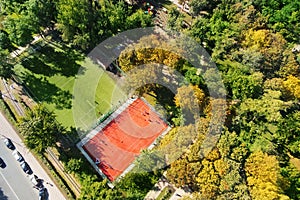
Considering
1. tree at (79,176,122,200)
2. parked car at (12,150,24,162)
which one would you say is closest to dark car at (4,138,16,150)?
parked car at (12,150,24,162)

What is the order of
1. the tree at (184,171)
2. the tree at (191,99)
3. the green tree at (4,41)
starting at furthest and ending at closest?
the green tree at (4,41)
the tree at (191,99)
the tree at (184,171)

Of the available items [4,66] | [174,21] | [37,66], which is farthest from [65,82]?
[174,21]

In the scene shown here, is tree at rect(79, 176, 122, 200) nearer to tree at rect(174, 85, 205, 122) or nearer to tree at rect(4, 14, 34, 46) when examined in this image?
tree at rect(174, 85, 205, 122)

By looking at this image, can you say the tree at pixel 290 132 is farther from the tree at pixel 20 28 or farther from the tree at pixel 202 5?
the tree at pixel 20 28

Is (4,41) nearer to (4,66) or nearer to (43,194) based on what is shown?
(4,66)

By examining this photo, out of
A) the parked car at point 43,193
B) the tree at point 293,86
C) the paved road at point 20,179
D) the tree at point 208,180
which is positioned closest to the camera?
the tree at point 208,180

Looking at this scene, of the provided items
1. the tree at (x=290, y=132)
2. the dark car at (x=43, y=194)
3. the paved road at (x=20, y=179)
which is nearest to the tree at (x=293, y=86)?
the tree at (x=290, y=132)

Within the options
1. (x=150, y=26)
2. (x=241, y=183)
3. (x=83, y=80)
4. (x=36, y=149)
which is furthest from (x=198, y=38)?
(x=36, y=149)

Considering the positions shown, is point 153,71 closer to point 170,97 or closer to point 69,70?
point 170,97
